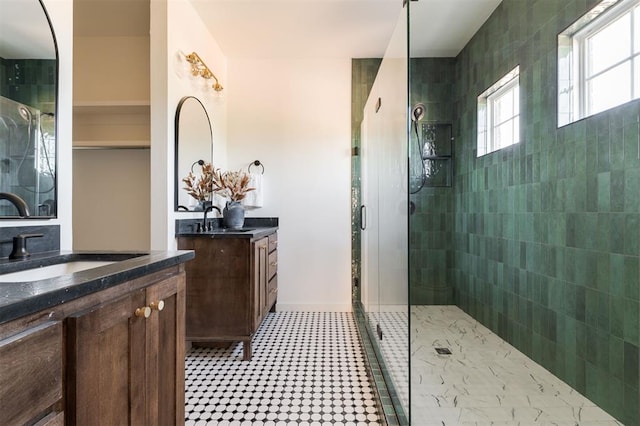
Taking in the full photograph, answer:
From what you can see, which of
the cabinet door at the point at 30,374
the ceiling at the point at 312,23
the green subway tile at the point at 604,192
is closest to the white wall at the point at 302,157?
the ceiling at the point at 312,23

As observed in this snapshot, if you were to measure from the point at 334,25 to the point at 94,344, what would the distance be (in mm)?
2734

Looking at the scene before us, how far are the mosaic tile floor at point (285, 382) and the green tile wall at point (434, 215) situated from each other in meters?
1.07

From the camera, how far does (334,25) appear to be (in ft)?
8.54

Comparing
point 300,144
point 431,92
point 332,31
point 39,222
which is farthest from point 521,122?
point 39,222

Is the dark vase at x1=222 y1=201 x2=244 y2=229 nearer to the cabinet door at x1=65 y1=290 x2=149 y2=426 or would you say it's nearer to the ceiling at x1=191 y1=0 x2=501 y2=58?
the ceiling at x1=191 y1=0 x2=501 y2=58

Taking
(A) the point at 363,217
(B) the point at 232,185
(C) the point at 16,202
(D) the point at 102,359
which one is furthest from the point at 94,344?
(A) the point at 363,217

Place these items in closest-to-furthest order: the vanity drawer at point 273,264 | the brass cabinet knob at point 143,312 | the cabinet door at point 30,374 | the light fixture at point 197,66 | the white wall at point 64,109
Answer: the cabinet door at point 30,374 < the brass cabinet knob at point 143,312 < the white wall at point 64,109 < the light fixture at point 197,66 < the vanity drawer at point 273,264

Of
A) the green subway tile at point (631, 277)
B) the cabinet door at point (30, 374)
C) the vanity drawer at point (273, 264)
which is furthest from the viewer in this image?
the vanity drawer at point (273, 264)

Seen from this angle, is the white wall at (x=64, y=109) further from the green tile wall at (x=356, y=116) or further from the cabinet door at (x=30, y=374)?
the green tile wall at (x=356, y=116)

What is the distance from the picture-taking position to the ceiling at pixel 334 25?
93.1 inches

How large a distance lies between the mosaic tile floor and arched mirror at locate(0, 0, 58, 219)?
121 cm

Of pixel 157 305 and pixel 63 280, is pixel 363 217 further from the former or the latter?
pixel 63 280

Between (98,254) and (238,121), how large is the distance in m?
2.33

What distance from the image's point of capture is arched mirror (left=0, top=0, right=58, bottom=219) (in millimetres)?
1074
